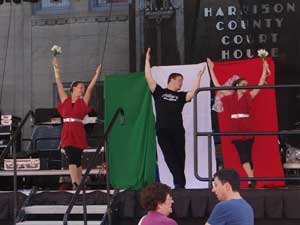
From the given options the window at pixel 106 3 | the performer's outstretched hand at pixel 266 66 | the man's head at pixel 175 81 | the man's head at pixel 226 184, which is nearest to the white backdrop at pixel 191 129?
the man's head at pixel 175 81

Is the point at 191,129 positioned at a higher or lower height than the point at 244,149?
higher

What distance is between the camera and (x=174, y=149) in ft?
28.6

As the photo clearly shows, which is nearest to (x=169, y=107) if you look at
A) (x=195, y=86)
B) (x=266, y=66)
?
(x=195, y=86)

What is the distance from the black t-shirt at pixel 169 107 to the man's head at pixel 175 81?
2.3 inches

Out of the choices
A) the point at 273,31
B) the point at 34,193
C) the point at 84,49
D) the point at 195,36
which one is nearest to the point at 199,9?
the point at 195,36

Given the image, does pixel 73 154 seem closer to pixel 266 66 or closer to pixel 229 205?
pixel 266 66

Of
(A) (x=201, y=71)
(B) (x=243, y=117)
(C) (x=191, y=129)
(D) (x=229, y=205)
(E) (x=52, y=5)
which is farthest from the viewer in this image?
(E) (x=52, y=5)

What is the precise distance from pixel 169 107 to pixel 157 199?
359 centimetres

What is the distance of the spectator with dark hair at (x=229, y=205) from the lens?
4.99 m

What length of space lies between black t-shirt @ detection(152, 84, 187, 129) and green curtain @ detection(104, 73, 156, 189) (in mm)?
483

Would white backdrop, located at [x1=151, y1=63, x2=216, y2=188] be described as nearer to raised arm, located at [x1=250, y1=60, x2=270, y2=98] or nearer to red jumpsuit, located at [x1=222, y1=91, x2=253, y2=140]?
red jumpsuit, located at [x1=222, y1=91, x2=253, y2=140]

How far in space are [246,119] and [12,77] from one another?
23.0ft

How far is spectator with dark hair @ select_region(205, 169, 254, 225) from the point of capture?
16.4 ft

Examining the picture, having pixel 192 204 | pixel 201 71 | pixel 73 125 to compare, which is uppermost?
pixel 201 71
